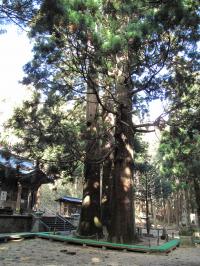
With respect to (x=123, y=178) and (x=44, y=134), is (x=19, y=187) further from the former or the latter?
(x=123, y=178)

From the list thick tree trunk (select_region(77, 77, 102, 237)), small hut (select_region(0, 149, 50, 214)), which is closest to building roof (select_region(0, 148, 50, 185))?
small hut (select_region(0, 149, 50, 214))

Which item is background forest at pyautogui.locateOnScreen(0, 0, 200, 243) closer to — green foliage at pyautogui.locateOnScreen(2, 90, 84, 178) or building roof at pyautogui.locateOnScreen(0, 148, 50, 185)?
green foliage at pyautogui.locateOnScreen(2, 90, 84, 178)

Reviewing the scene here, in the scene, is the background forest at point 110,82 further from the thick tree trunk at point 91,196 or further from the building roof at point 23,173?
the building roof at point 23,173

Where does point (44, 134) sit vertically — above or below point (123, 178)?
above

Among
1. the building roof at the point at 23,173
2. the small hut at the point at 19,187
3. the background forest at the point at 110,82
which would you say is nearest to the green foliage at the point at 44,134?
the background forest at the point at 110,82

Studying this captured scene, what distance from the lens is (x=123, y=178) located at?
11.9 metres

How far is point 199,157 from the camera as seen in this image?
21.7m

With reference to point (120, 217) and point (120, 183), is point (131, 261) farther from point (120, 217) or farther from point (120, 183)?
point (120, 183)

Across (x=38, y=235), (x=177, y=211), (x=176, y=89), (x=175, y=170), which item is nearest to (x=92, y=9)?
(x=176, y=89)

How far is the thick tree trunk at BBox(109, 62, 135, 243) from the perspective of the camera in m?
11.3

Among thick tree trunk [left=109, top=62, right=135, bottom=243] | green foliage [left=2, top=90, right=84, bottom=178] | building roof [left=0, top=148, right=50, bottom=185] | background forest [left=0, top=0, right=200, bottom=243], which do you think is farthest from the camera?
building roof [left=0, top=148, right=50, bottom=185]

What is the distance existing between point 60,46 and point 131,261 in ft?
20.4

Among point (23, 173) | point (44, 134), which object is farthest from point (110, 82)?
point (23, 173)

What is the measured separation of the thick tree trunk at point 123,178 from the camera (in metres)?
11.3
